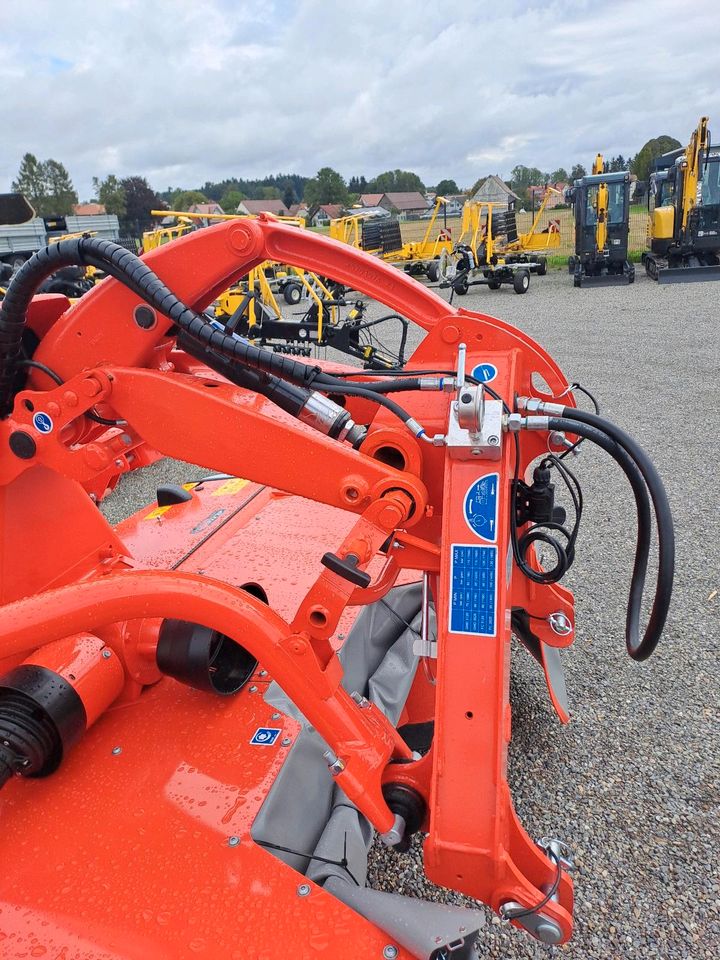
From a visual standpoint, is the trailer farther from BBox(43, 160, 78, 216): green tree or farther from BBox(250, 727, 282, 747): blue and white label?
BBox(43, 160, 78, 216): green tree

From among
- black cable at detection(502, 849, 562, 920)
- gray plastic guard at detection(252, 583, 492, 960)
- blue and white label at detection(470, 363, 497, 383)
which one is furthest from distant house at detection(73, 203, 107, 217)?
black cable at detection(502, 849, 562, 920)

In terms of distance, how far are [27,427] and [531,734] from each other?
2.26 meters

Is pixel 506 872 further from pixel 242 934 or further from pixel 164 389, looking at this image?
pixel 164 389

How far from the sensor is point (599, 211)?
15.0 meters

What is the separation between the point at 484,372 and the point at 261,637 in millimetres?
943

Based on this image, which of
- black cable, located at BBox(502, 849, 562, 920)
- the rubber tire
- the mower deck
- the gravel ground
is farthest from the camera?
the rubber tire

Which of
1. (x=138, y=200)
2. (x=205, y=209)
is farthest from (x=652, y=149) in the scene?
(x=138, y=200)

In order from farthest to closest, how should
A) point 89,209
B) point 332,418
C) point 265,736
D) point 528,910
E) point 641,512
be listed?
point 89,209
point 265,736
point 332,418
point 641,512
point 528,910

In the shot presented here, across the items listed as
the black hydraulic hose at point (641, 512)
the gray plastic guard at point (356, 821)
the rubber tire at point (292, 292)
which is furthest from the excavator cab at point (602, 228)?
the black hydraulic hose at point (641, 512)

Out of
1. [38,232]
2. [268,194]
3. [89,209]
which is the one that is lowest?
[38,232]

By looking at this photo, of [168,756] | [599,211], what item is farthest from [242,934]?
[599,211]

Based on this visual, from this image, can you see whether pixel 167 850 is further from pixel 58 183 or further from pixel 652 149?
pixel 58 183

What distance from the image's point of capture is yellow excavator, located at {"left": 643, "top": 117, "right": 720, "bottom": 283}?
1404 cm

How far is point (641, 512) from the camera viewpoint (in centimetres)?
175
